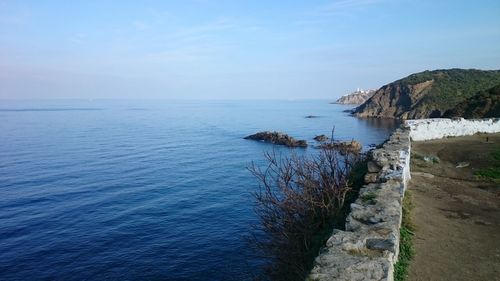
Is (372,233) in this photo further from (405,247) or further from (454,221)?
(454,221)

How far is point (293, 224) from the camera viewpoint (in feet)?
33.1

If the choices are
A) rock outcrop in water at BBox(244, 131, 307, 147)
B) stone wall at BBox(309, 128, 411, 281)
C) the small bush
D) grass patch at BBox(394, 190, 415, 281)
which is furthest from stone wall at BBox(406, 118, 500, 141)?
rock outcrop in water at BBox(244, 131, 307, 147)

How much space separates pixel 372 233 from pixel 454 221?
15.8 ft

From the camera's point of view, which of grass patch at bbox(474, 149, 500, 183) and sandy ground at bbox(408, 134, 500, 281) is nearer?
sandy ground at bbox(408, 134, 500, 281)

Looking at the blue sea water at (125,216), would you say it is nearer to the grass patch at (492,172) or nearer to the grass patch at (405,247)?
the grass patch at (405,247)

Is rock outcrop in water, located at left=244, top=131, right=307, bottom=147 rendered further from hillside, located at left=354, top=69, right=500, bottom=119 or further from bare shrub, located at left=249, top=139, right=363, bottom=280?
hillside, located at left=354, top=69, right=500, bottom=119

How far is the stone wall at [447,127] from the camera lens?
25703mm

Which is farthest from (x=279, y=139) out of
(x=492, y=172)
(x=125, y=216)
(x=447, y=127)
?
Result: (x=492, y=172)

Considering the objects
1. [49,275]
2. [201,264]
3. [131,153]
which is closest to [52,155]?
[131,153]

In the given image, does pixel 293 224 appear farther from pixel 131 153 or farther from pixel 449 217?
pixel 131 153

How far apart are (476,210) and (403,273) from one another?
5648mm

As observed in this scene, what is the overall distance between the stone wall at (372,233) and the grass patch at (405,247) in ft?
0.97

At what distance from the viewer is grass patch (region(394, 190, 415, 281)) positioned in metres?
7.40

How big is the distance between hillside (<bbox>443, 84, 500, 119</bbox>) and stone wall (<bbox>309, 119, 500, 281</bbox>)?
96.8 feet
